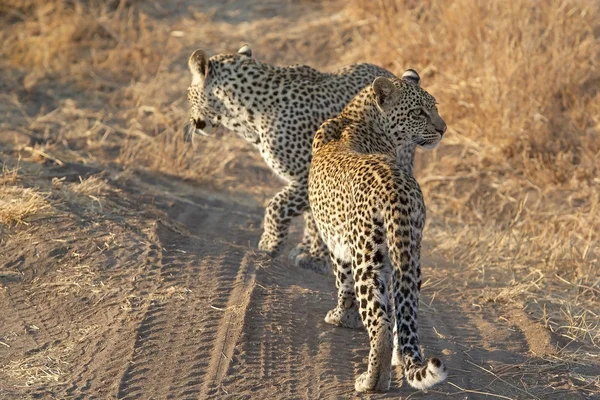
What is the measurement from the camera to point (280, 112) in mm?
7602

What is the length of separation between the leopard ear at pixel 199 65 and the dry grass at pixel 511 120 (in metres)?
2.44

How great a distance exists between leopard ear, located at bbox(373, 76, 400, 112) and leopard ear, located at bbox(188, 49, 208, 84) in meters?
1.60

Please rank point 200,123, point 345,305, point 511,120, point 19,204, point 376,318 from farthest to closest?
point 511,120
point 200,123
point 19,204
point 345,305
point 376,318

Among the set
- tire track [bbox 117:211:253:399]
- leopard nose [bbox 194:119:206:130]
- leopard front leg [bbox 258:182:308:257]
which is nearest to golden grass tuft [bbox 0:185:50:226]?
tire track [bbox 117:211:253:399]

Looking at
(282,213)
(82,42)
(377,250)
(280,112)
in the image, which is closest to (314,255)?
(282,213)

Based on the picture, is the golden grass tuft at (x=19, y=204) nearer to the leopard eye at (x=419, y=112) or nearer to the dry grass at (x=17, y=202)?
the dry grass at (x=17, y=202)

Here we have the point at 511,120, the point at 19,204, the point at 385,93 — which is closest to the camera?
the point at 385,93

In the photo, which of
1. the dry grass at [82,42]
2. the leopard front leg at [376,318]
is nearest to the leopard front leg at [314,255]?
the leopard front leg at [376,318]

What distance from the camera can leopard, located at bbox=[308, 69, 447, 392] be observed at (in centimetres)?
521

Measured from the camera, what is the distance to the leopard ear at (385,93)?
673cm

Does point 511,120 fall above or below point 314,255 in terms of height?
above

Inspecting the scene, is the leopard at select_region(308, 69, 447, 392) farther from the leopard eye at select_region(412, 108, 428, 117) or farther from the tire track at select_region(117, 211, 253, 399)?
the tire track at select_region(117, 211, 253, 399)

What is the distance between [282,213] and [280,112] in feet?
2.44

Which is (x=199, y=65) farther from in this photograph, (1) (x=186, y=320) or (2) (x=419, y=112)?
(1) (x=186, y=320)
